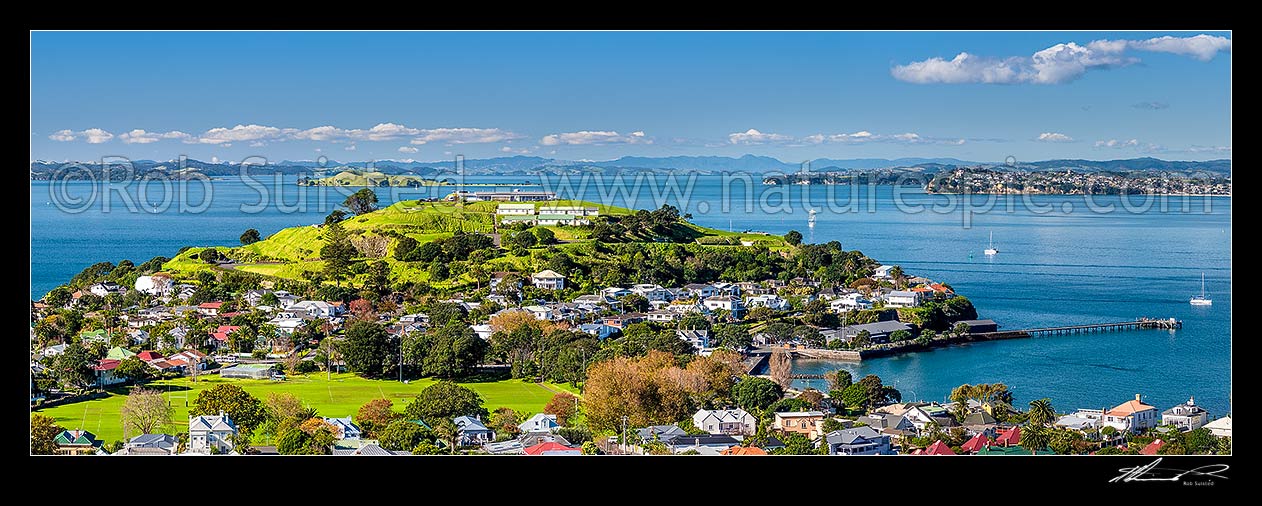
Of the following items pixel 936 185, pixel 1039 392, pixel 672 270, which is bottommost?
pixel 1039 392

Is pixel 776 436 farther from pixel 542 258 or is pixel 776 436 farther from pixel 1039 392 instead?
pixel 542 258

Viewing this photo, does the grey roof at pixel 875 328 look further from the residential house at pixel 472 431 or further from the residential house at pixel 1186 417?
the residential house at pixel 472 431

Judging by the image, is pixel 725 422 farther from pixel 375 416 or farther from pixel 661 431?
pixel 375 416
